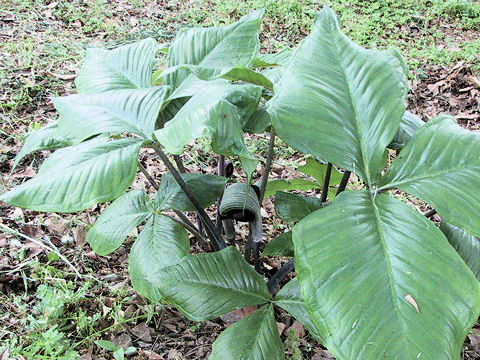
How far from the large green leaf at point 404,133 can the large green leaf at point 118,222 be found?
0.81 metres

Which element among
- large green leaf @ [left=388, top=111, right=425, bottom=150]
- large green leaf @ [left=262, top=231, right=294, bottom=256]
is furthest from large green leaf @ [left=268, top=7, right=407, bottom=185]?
large green leaf @ [left=262, top=231, right=294, bottom=256]

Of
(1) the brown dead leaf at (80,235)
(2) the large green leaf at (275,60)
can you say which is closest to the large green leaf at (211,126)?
(2) the large green leaf at (275,60)

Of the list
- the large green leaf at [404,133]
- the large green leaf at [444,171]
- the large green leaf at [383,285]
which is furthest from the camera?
the large green leaf at [404,133]

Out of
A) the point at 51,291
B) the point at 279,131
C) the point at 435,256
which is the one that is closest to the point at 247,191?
the point at 279,131

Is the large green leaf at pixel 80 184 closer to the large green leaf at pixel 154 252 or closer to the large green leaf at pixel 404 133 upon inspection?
the large green leaf at pixel 154 252

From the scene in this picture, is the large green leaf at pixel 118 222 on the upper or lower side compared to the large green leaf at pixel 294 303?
upper

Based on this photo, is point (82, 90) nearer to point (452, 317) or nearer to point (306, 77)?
point (306, 77)

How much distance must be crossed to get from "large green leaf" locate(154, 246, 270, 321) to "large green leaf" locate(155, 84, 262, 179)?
1.21ft

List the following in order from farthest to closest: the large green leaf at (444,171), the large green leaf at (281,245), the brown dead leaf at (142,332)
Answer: the brown dead leaf at (142,332), the large green leaf at (281,245), the large green leaf at (444,171)

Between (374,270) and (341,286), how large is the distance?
3.0 inches

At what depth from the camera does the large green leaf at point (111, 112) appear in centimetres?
121

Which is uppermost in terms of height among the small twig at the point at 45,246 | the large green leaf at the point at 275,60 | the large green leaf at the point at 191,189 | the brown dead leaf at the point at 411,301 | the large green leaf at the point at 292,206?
the large green leaf at the point at 275,60

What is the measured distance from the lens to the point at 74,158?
1183 mm

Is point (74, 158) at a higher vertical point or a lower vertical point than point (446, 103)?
higher
